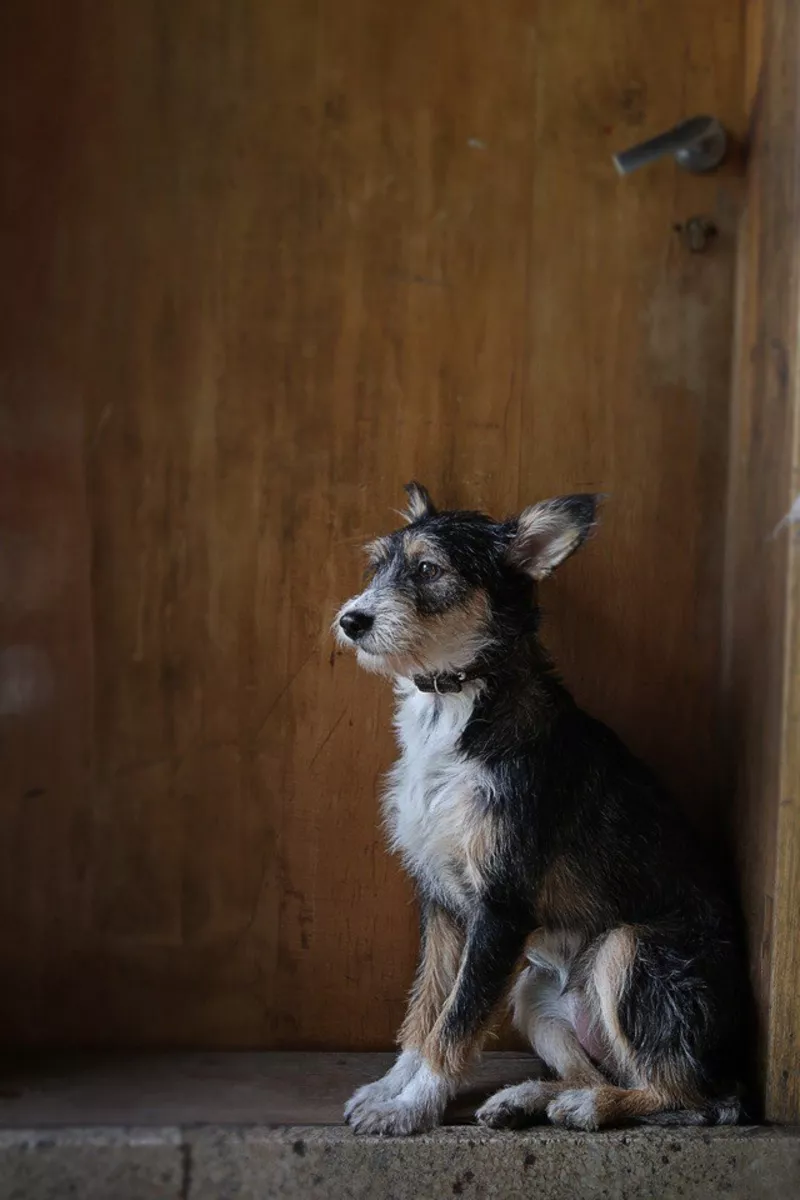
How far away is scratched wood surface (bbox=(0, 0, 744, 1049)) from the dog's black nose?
42 centimetres

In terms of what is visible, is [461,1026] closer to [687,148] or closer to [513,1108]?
[513,1108]

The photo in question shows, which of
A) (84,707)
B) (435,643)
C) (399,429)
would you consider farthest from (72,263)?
(435,643)

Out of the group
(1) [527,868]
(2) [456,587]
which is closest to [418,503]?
(2) [456,587]

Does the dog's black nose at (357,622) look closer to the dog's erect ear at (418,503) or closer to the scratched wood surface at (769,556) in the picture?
the dog's erect ear at (418,503)

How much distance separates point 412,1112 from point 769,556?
1165mm

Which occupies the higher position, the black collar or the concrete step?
the black collar

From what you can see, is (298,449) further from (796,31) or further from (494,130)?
(796,31)

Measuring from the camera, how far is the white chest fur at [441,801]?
76.3 inches

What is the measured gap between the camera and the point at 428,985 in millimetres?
2086

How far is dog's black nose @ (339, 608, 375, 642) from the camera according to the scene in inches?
74.8

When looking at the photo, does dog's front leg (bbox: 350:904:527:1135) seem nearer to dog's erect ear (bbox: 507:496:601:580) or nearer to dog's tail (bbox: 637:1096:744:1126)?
dog's tail (bbox: 637:1096:744:1126)

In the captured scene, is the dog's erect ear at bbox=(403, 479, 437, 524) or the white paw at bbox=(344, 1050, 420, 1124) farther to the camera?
the dog's erect ear at bbox=(403, 479, 437, 524)

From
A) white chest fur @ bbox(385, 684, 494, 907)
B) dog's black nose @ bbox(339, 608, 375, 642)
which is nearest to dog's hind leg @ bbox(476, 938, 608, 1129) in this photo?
white chest fur @ bbox(385, 684, 494, 907)

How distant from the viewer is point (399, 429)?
232 centimetres
